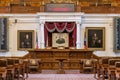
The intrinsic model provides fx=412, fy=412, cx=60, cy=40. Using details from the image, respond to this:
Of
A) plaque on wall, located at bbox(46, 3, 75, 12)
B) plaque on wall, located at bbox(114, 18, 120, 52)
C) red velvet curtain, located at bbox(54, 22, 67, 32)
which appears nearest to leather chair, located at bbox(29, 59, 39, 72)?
red velvet curtain, located at bbox(54, 22, 67, 32)

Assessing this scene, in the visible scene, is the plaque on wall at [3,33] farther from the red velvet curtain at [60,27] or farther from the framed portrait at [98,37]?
the framed portrait at [98,37]

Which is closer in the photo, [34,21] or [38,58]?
[38,58]

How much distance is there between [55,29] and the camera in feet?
98.9

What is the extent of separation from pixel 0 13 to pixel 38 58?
6997mm

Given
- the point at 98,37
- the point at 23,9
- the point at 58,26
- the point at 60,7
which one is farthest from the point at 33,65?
the point at 98,37

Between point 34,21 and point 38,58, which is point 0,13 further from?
point 38,58

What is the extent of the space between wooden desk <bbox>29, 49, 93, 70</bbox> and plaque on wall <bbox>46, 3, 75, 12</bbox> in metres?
5.56

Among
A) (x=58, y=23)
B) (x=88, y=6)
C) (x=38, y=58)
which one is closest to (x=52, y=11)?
(x=58, y=23)

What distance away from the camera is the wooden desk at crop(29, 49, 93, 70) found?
24.9 metres

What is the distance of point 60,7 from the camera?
1182 inches

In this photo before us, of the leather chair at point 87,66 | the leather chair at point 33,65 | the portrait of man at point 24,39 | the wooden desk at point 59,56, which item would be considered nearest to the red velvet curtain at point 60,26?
the portrait of man at point 24,39

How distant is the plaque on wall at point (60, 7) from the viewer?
29969 millimetres

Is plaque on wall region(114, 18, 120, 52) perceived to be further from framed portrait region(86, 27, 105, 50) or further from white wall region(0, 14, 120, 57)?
framed portrait region(86, 27, 105, 50)

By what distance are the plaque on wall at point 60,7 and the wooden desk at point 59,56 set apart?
556 cm
